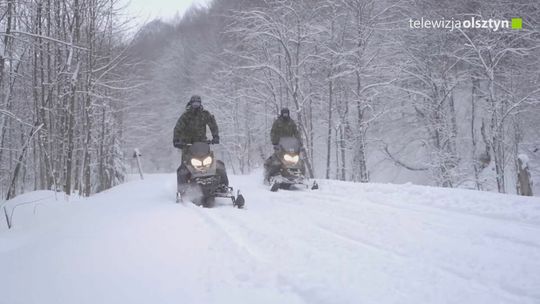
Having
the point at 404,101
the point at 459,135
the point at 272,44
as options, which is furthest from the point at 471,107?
the point at 272,44

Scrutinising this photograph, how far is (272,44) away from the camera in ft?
66.6

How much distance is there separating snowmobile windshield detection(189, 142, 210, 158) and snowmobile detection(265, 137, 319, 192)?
8.08 feet

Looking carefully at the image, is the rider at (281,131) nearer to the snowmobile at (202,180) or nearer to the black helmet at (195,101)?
the black helmet at (195,101)

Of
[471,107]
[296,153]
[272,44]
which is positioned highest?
[272,44]

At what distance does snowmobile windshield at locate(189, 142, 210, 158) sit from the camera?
22.9ft

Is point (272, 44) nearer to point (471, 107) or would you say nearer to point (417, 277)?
point (471, 107)

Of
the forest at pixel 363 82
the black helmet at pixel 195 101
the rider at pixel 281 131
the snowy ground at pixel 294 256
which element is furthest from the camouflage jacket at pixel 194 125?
the forest at pixel 363 82

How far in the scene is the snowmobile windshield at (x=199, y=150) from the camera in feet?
22.9

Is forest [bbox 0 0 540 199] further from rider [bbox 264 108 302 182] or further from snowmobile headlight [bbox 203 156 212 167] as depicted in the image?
snowmobile headlight [bbox 203 156 212 167]

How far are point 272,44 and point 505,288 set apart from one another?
744 inches

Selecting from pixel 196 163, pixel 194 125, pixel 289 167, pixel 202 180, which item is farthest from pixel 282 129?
pixel 202 180

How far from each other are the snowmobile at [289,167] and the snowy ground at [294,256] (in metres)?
3.14

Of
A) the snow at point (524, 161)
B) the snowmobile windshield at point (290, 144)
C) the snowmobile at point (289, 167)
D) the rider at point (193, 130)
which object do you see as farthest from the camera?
the snowmobile windshield at point (290, 144)

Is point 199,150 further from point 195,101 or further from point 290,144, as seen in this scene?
point 290,144
